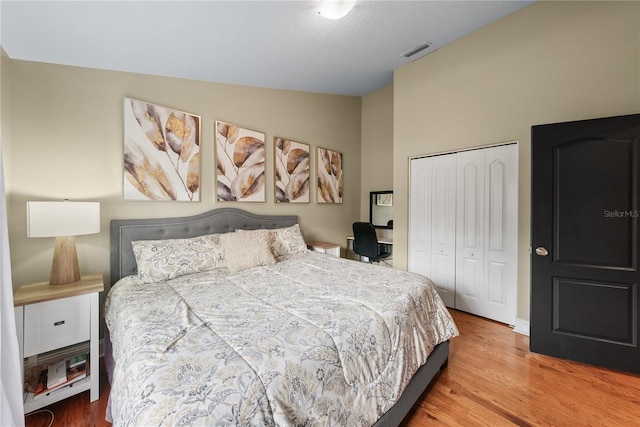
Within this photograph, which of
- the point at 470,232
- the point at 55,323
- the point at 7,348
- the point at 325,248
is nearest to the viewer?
the point at 7,348

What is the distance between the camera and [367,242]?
147 inches

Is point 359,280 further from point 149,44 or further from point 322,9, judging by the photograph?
point 149,44

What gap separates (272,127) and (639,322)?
379 cm

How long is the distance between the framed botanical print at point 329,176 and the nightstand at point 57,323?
2837 mm

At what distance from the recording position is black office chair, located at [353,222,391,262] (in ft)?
11.9

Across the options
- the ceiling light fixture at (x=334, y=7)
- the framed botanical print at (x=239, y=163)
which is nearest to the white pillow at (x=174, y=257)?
the framed botanical print at (x=239, y=163)

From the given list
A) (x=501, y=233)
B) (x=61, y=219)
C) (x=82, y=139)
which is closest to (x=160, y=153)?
(x=82, y=139)

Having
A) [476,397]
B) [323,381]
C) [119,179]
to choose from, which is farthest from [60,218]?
[476,397]

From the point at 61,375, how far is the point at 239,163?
7.54 feet

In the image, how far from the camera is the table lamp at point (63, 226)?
1757mm

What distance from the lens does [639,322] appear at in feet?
6.35

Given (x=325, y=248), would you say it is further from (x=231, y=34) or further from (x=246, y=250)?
(x=231, y=34)

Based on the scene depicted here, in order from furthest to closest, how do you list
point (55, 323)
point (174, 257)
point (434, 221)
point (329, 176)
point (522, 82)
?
point (329, 176)
point (434, 221)
point (522, 82)
point (174, 257)
point (55, 323)

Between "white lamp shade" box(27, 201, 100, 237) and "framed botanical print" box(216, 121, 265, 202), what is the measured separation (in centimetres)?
121
